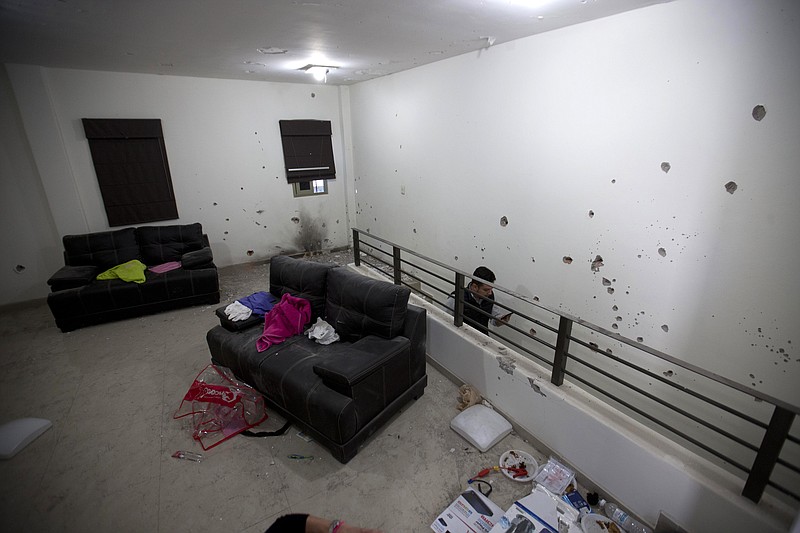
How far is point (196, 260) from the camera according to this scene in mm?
3994

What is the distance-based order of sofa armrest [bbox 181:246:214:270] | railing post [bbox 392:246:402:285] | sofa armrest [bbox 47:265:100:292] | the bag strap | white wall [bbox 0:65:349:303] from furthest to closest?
sofa armrest [bbox 181:246:214:270]
white wall [bbox 0:65:349:303]
sofa armrest [bbox 47:265:100:292]
railing post [bbox 392:246:402:285]
the bag strap

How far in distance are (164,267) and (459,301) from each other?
348 cm

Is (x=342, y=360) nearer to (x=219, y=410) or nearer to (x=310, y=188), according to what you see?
(x=219, y=410)

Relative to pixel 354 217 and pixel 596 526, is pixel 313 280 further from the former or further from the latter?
pixel 354 217

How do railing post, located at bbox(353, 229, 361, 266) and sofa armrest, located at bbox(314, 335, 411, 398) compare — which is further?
railing post, located at bbox(353, 229, 361, 266)

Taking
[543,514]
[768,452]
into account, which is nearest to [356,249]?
[543,514]

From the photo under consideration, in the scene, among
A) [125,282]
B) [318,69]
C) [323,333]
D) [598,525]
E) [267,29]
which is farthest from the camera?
[318,69]

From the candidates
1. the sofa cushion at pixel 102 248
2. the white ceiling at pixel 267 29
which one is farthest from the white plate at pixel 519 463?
the sofa cushion at pixel 102 248

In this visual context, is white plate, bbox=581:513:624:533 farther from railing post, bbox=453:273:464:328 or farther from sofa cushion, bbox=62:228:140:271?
sofa cushion, bbox=62:228:140:271

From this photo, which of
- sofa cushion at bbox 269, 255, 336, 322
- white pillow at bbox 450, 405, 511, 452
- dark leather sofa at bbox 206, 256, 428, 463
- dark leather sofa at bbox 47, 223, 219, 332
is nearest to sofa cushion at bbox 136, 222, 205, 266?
dark leather sofa at bbox 47, 223, 219, 332

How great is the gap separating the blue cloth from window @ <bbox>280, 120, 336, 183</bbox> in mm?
2812

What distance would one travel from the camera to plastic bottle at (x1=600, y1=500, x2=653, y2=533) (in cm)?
167

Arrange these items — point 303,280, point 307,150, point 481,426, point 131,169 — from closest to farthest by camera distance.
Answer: point 481,426 < point 303,280 < point 131,169 < point 307,150

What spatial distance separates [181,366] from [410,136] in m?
3.33
